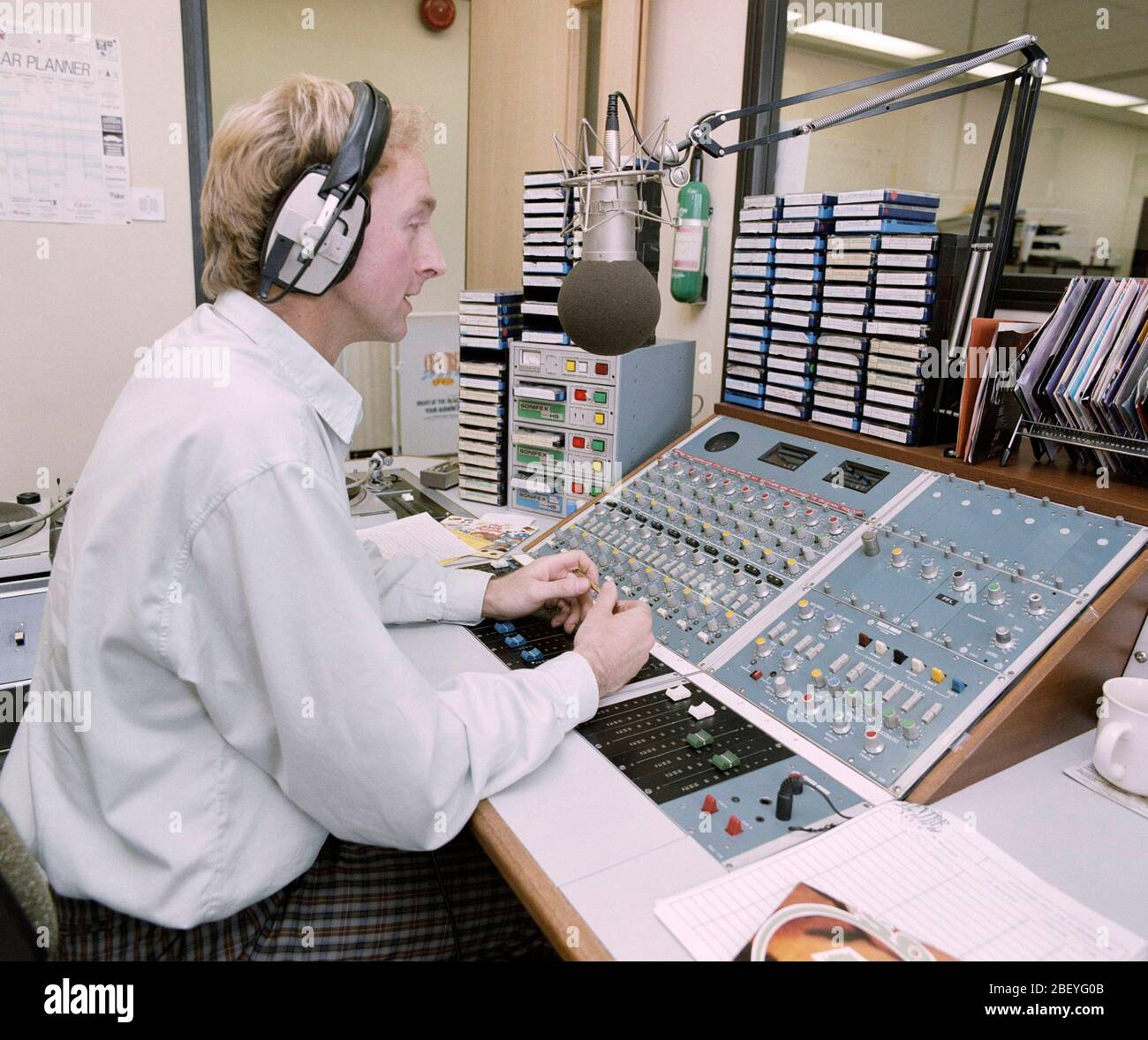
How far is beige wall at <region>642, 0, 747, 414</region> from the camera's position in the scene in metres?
1.99

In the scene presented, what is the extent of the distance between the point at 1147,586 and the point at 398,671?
892 mm

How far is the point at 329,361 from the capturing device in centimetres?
112

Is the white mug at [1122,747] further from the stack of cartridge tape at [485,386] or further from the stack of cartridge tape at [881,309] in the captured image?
the stack of cartridge tape at [485,386]

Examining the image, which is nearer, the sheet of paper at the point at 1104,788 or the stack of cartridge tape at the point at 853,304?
the sheet of paper at the point at 1104,788

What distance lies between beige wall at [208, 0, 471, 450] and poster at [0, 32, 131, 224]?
1397 millimetres

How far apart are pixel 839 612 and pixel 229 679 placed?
758 mm

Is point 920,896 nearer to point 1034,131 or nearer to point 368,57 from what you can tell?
point 1034,131

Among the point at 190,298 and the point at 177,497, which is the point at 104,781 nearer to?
the point at 177,497

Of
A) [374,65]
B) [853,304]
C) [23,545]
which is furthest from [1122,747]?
[374,65]

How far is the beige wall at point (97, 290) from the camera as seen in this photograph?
2.12 m

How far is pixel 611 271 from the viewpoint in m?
1.19

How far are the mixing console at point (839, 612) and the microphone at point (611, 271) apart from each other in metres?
0.37

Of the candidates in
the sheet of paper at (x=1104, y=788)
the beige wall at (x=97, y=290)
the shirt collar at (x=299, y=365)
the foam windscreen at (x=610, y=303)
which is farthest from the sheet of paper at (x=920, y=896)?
the beige wall at (x=97, y=290)
